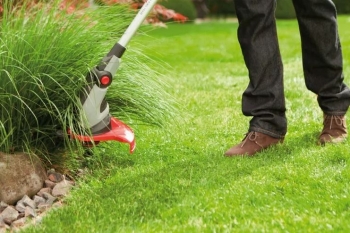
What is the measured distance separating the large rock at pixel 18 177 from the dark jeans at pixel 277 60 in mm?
1149

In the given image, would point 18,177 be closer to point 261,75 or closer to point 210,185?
point 210,185

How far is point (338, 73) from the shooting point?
14.0ft

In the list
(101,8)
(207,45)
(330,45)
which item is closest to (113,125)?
(101,8)

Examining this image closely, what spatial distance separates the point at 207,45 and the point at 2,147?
8.14 m

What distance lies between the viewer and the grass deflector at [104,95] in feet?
12.0

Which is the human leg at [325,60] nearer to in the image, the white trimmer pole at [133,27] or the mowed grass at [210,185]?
the mowed grass at [210,185]

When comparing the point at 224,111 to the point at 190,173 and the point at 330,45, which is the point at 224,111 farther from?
the point at 190,173

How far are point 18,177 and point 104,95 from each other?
0.59 m

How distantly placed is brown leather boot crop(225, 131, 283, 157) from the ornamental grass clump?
1.59ft

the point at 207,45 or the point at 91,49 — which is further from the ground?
the point at 91,49

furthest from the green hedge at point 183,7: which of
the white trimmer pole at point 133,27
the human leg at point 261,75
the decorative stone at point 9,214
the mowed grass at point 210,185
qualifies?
the decorative stone at point 9,214

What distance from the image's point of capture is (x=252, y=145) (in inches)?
160

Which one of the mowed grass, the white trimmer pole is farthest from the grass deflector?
the mowed grass

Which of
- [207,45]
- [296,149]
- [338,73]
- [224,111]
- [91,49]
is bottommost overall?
[207,45]
